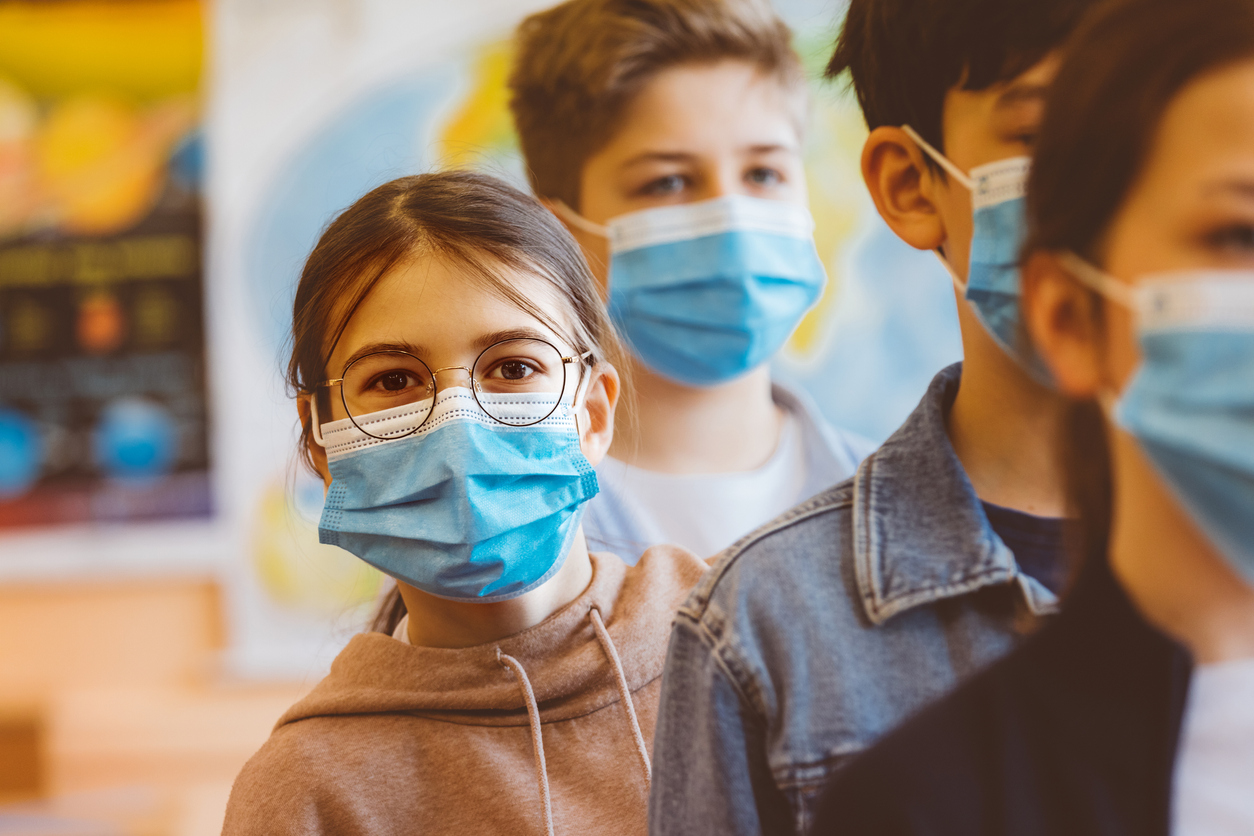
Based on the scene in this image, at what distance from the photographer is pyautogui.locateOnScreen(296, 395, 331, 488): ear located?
3.90 ft

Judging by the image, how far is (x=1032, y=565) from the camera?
82 centimetres

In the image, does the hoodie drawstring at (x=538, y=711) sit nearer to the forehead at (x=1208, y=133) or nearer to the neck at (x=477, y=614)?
the neck at (x=477, y=614)

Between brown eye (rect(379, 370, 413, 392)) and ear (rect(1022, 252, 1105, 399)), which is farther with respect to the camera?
brown eye (rect(379, 370, 413, 392))

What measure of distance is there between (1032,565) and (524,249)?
0.63 metres

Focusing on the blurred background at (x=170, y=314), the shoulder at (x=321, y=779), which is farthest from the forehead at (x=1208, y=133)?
the blurred background at (x=170, y=314)

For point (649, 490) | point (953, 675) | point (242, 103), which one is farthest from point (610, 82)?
point (242, 103)

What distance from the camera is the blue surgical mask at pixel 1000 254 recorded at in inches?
31.2

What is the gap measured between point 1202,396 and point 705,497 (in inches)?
39.6

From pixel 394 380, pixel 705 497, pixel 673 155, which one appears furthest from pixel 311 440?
pixel 673 155

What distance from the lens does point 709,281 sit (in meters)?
1.57

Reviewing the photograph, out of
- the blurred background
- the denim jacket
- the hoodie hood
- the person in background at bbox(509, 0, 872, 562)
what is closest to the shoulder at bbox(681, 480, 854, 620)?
the denim jacket

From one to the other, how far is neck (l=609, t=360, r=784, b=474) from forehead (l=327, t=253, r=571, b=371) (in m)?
0.49

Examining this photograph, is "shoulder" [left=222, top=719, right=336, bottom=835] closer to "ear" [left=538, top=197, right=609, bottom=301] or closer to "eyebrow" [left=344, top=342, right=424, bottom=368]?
"eyebrow" [left=344, top=342, right=424, bottom=368]

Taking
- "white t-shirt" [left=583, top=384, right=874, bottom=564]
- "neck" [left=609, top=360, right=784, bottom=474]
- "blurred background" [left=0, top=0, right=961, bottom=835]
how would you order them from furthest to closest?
1. "blurred background" [left=0, top=0, right=961, bottom=835]
2. "neck" [left=609, top=360, right=784, bottom=474]
3. "white t-shirt" [left=583, top=384, right=874, bottom=564]
